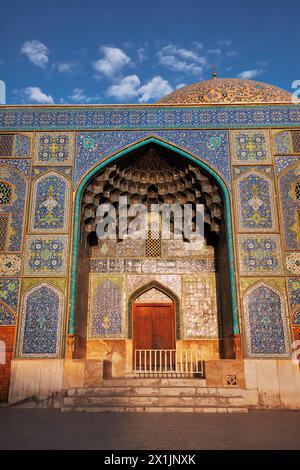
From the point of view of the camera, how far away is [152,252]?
10.4m

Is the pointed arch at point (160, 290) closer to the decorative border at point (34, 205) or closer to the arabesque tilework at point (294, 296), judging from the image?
the decorative border at point (34, 205)

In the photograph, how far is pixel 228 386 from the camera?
7.39 meters

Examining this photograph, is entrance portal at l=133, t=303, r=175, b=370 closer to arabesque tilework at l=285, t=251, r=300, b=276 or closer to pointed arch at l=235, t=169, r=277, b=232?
pointed arch at l=235, t=169, r=277, b=232

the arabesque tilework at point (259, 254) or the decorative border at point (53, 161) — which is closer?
the arabesque tilework at point (259, 254)

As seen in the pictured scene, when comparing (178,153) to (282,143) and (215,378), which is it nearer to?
(282,143)

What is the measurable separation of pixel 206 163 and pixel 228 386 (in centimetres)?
454

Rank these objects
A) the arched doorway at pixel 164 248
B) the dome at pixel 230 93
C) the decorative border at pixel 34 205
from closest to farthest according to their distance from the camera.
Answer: the decorative border at pixel 34 205
the arched doorway at pixel 164 248
the dome at pixel 230 93

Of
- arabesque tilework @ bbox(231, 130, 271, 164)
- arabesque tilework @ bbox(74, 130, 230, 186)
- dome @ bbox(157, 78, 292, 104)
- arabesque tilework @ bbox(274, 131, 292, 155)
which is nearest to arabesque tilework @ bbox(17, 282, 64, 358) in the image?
arabesque tilework @ bbox(74, 130, 230, 186)

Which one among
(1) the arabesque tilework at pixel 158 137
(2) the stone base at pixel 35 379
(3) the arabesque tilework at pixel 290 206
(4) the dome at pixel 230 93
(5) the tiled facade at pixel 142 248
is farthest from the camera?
(4) the dome at pixel 230 93

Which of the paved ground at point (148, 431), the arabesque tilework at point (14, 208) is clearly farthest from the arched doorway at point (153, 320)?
the paved ground at point (148, 431)

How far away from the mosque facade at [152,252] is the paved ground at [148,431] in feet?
4.71

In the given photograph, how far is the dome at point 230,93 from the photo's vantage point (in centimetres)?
1093
